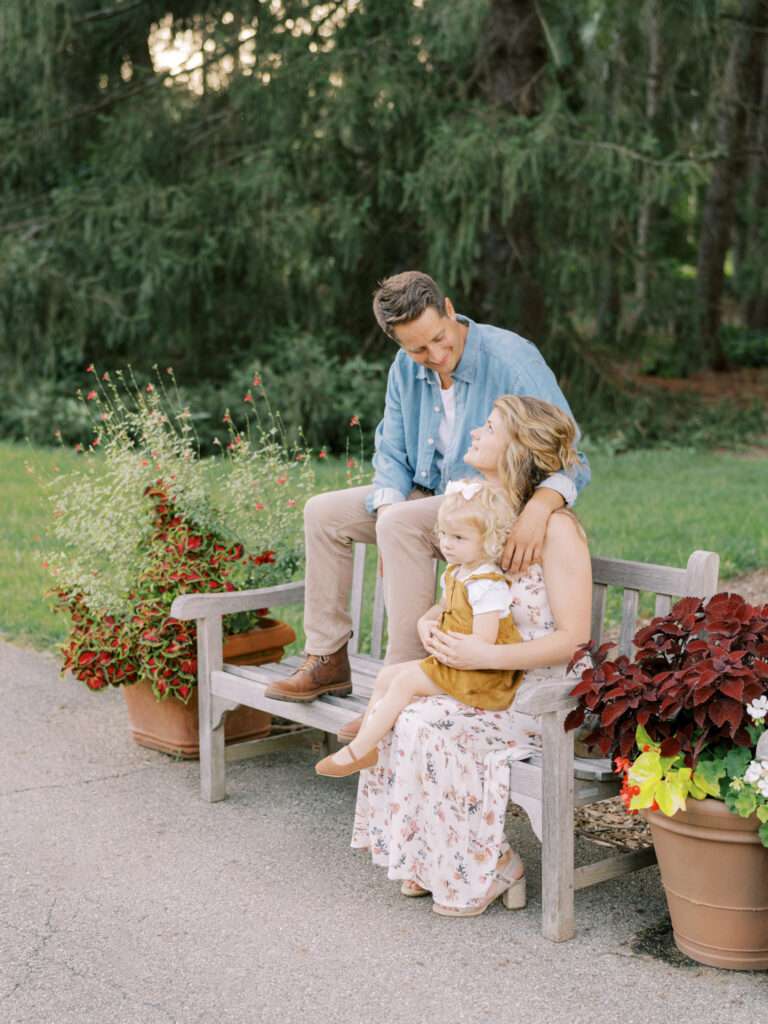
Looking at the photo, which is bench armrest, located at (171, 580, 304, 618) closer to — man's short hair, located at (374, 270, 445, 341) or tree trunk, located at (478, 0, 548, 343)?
man's short hair, located at (374, 270, 445, 341)

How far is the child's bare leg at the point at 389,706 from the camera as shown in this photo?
3.72 meters

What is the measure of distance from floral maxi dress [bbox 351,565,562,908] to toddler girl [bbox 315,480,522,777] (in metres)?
0.04

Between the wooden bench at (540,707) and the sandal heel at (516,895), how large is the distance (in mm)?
159

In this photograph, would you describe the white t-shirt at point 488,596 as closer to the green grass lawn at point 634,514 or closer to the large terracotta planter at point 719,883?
the large terracotta planter at point 719,883

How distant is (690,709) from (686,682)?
0.33 ft

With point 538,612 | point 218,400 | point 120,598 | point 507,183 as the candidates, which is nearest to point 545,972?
point 538,612

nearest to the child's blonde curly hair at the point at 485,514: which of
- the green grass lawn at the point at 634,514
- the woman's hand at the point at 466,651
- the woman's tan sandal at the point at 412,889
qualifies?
the woman's hand at the point at 466,651

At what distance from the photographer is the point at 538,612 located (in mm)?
3811

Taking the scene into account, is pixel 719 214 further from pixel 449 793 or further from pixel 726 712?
pixel 726 712

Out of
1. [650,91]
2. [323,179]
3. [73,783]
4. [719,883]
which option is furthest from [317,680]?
[650,91]

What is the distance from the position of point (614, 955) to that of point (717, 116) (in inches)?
497

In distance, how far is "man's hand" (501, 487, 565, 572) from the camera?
3.72 m

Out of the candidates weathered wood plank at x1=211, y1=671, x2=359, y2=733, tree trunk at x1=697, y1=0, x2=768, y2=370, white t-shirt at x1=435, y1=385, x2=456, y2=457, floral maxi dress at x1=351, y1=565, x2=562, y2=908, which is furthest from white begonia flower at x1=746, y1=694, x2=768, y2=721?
tree trunk at x1=697, y1=0, x2=768, y2=370

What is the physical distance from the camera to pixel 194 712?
4938mm
